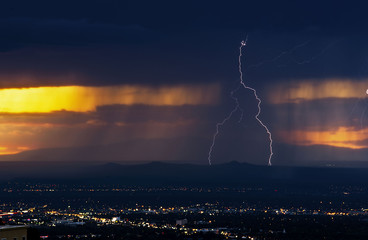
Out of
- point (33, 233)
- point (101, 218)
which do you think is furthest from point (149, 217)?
point (33, 233)

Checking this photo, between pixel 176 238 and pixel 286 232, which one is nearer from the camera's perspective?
pixel 176 238

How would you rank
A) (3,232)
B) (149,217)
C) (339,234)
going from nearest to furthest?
(3,232)
(339,234)
(149,217)

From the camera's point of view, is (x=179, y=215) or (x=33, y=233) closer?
(x=33, y=233)

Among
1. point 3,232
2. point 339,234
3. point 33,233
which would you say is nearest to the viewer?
point 3,232

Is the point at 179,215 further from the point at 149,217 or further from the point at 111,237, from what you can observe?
the point at 111,237

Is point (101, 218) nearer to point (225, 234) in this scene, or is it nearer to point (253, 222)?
point (253, 222)

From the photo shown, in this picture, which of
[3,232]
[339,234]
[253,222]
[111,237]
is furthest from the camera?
[253,222]

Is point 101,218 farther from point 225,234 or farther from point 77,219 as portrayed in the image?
point 225,234

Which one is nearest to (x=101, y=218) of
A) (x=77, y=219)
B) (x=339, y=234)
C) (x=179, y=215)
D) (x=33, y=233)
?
(x=77, y=219)

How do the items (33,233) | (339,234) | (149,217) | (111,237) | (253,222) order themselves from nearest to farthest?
(33,233) → (111,237) → (339,234) → (253,222) → (149,217)
